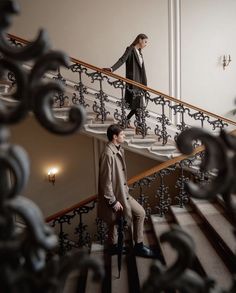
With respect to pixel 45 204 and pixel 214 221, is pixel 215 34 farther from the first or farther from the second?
pixel 45 204

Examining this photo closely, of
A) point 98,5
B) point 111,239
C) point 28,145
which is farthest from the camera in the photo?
point 28,145

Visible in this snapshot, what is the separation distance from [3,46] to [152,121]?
5.75 metres

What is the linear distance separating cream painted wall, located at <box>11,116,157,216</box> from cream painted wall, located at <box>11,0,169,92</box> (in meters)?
1.80

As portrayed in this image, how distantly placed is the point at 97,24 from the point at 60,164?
3058 millimetres

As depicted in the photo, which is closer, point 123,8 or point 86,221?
point 123,8

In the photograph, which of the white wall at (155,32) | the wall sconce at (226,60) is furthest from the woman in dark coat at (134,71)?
the wall sconce at (226,60)

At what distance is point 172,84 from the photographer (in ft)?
21.9

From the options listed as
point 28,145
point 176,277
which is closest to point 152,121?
point 28,145

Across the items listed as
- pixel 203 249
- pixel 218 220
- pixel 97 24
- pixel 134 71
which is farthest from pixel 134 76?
pixel 203 249

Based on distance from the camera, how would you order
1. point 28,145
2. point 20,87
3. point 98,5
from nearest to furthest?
point 20,87
point 98,5
point 28,145

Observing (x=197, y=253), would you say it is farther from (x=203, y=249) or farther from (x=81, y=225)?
(x=81, y=225)

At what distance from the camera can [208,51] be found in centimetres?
665

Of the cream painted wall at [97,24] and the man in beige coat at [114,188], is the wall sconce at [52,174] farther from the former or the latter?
the man in beige coat at [114,188]

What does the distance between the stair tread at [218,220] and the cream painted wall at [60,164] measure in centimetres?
291
